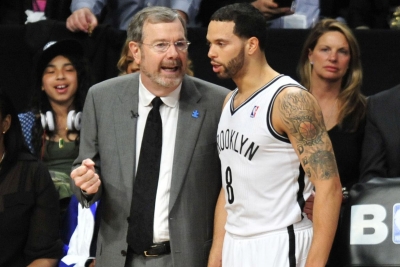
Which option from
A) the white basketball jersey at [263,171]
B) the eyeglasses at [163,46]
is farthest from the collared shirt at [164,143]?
the white basketball jersey at [263,171]

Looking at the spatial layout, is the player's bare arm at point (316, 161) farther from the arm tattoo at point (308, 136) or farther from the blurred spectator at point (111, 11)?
the blurred spectator at point (111, 11)

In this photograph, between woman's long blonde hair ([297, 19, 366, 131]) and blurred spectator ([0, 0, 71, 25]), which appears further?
blurred spectator ([0, 0, 71, 25])

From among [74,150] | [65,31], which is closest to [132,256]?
[74,150]

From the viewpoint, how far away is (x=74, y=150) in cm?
549

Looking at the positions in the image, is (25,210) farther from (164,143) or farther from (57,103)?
(57,103)

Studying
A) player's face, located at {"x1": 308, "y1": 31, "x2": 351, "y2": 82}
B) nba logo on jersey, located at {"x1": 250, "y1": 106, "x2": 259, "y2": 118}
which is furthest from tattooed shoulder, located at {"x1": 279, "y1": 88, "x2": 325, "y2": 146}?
player's face, located at {"x1": 308, "y1": 31, "x2": 351, "y2": 82}

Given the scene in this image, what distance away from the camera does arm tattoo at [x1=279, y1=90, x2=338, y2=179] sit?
358cm

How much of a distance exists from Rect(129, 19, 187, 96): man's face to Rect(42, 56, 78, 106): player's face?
1.66m

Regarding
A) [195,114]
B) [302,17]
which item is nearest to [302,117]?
[195,114]

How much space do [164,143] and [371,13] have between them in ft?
8.58

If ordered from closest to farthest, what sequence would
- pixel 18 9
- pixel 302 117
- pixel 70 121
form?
pixel 302 117 → pixel 70 121 → pixel 18 9

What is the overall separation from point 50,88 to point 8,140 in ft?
3.30

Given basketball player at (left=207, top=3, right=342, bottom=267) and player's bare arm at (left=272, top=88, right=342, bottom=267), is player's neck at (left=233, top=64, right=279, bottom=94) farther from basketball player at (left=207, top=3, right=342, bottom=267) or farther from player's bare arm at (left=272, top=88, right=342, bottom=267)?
player's bare arm at (left=272, top=88, right=342, bottom=267)

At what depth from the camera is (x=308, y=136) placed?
358 cm
